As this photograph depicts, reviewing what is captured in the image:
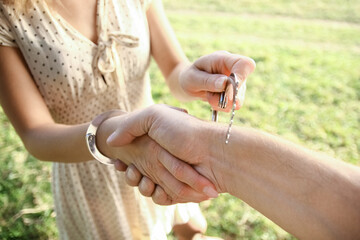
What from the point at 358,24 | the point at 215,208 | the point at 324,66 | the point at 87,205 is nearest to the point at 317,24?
the point at 358,24

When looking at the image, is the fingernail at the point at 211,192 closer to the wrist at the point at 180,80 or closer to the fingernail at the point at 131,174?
the fingernail at the point at 131,174

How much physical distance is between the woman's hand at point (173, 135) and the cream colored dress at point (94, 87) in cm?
32

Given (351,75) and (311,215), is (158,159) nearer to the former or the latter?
(311,215)

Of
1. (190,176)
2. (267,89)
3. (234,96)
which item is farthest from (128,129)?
(267,89)

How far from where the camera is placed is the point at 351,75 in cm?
446

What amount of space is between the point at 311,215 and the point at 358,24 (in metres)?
6.75

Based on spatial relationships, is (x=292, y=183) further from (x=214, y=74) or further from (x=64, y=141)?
(x=64, y=141)

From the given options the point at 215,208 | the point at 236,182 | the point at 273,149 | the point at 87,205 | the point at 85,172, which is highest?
the point at 273,149

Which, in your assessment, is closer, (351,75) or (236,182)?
(236,182)

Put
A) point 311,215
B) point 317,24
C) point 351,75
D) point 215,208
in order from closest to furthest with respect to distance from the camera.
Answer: point 311,215 → point 215,208 → point 351,75 → point 317,24

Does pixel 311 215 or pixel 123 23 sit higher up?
pixel 123 23

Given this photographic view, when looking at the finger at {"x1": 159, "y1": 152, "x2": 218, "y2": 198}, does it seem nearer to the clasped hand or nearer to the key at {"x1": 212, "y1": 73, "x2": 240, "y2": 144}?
the clasped hand

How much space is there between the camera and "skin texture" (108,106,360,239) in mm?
943

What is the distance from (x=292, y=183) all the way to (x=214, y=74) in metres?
0.50
